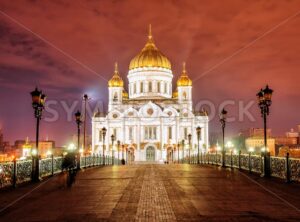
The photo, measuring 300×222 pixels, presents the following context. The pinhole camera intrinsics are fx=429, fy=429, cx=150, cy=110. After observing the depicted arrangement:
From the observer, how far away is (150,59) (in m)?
93.6

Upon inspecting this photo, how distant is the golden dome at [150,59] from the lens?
93.2m

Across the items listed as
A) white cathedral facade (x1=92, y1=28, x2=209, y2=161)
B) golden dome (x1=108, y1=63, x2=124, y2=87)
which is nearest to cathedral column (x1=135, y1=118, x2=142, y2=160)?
white cathedral facade (x1=92, y1=28, x2=209, y2=161)

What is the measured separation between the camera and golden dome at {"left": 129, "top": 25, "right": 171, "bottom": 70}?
93250 mm

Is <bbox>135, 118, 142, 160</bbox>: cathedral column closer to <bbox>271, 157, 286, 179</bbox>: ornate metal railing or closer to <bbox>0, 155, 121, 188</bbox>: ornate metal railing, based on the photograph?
<bbox>0, 155, 121, 188</bbox>: ornate metal railing

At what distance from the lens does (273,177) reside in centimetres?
2081

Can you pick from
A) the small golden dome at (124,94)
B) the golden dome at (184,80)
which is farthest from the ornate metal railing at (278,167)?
the small golden dome at (124,94)

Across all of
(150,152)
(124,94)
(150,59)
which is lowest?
(150,152)

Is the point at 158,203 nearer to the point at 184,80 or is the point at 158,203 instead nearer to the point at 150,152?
the point at 150,152

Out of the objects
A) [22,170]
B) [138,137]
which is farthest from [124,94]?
[22,170]

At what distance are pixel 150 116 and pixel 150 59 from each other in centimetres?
1451

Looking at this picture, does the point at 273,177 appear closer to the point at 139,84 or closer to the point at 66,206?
the point at 66,206

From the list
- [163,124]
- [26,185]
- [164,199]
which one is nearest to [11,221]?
[164,199]

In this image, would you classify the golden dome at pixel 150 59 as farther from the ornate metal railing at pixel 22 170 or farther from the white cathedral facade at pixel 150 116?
the ornate metal railing at pixel 22 170

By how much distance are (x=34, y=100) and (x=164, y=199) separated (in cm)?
1122
